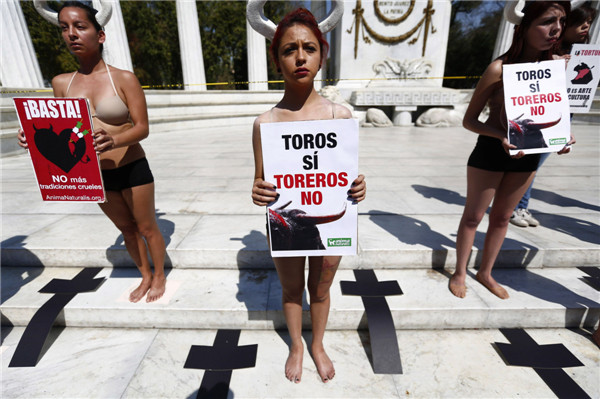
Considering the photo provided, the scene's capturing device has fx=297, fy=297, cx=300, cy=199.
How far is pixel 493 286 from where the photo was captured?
8.63ft

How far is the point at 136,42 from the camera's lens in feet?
84.7

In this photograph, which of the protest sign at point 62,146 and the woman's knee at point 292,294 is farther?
the woman's knee at point 292,294

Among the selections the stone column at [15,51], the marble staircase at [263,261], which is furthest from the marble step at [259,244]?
the stone column at [15,51]

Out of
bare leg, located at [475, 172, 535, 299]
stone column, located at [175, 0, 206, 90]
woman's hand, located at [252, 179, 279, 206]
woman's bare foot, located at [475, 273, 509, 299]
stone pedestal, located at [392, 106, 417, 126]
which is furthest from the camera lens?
stone pedestal, located at [392, 106, 417, 126]

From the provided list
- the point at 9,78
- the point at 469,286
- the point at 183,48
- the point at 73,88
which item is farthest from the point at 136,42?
the point at 469,286

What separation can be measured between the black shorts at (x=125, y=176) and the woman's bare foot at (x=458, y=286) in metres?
2.75

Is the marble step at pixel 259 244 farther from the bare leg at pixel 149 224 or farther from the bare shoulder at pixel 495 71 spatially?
the bare shoulder at pixel 495 71

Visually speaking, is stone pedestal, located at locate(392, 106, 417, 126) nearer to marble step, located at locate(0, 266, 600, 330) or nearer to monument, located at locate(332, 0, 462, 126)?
monument, located at locate(332, 0, 462, 126)

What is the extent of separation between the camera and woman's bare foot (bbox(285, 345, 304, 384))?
2.04 metres

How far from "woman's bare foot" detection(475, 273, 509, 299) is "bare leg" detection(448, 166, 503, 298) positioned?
0.21m

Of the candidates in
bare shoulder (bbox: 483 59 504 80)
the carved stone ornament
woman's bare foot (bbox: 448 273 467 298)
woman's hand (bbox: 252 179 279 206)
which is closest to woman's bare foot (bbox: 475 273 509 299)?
woman's bare foot (bbox: 448 273 467 298)

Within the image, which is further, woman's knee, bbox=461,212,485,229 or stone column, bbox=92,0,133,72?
stone column, bbox=92,0,133,72

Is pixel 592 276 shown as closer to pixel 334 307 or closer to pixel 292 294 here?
pixel 334 307

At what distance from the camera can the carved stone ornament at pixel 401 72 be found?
14164mm
